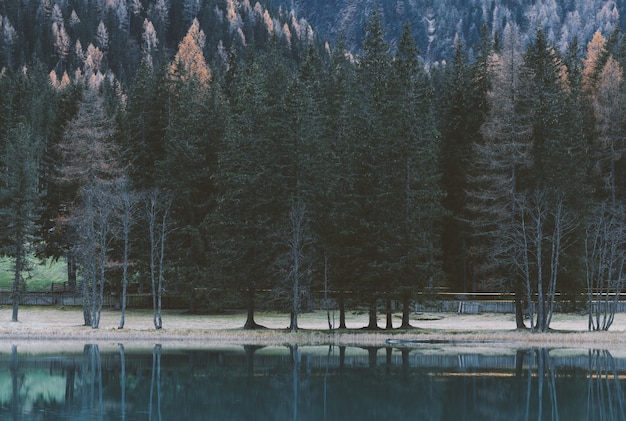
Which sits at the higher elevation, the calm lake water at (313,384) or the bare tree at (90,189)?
the bare tree at (90,189)

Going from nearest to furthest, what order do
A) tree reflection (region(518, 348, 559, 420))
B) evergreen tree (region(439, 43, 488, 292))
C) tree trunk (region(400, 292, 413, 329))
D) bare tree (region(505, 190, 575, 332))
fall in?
tree reflection (region(518, 348, 559, 420)), bare tree (region(505, 190, 575, 332)), tree trunk (region(400, 292, 413, 329)), evergreen tree (region(439, 43, 488, 292))

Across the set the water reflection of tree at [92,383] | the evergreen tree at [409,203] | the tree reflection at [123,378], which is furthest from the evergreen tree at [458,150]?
the water reflection of tree at [92,383]

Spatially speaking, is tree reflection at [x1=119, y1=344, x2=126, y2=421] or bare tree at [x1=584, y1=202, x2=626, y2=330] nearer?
tree reflection at [x1=119, y1=344, x2=126, y2=421]

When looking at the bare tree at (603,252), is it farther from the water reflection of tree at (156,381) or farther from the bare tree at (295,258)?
the water reflection of tree at (156,381)

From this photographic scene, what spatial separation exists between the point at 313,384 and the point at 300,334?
19.0 metres

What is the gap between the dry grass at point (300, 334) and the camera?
52312 mm

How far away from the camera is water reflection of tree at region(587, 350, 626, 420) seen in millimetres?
29353

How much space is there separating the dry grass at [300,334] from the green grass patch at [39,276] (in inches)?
588

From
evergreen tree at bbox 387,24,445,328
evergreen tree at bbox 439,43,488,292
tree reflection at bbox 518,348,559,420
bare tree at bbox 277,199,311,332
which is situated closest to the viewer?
tree reflection at bbox 518,348,559,420

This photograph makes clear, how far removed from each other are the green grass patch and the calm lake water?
3181 centimetres

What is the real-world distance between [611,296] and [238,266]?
28.7 metres

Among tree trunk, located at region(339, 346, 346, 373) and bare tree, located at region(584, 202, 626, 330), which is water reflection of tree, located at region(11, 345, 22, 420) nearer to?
tree trunk, located at region(339, 346, 346, 373)

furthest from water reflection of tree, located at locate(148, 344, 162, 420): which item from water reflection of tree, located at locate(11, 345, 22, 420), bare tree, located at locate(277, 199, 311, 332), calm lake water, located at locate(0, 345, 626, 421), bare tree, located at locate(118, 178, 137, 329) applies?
bare tree, located at locate(277, 199, 311, 332)

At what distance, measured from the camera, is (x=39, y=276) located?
83.8m
